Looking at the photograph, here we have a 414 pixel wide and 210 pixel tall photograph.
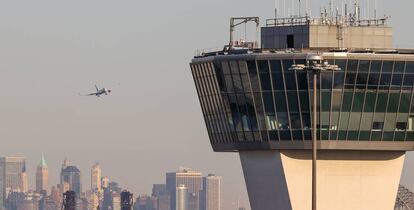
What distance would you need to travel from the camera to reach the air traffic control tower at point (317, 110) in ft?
612

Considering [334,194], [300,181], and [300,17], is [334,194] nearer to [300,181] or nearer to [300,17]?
[300,181]

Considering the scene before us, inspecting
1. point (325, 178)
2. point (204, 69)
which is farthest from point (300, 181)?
point (204, 69)

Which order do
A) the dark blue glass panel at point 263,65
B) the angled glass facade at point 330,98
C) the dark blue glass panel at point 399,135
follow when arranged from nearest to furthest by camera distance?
the angled glass facade at point 330,98 → the dark blue glass panel at point 263,65 → the dark blue glass panel at point 399,135

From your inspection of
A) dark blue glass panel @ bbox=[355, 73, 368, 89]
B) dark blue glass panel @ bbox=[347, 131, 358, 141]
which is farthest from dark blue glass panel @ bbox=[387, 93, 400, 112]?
dark blue glass panel @ bbox=[347, 131, 358, 141]

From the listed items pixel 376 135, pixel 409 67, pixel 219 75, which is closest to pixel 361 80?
pixel 409 67

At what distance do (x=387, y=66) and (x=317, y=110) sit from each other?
7516 mm

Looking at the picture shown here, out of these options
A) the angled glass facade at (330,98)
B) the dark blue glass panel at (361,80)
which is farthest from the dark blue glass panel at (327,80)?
the dark blue glass panel at (361,80)

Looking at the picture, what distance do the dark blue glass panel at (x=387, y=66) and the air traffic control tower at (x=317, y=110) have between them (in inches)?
3.6

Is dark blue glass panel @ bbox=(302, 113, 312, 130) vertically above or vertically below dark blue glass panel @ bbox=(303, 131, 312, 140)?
above

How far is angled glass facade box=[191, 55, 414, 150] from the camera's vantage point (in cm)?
18625

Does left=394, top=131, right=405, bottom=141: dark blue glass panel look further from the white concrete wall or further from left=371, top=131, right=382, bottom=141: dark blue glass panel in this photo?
the white concrete wall

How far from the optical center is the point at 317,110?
18688 centimetres

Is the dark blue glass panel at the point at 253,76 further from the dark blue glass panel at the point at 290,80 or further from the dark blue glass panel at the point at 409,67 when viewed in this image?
the dark blue glass panel at the point at 409,67

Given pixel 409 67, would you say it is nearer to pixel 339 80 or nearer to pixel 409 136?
pixel 339 80
